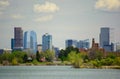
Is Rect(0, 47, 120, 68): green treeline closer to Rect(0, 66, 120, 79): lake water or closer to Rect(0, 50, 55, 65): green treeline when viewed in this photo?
Rect(0, 50, 55, 65): green treeline

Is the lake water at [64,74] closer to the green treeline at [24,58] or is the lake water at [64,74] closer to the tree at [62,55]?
the green treeline at [24,58]

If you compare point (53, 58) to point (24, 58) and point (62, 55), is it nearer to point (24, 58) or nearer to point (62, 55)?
point (62, 55)

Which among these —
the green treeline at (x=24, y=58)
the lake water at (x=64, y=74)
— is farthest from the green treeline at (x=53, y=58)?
the lake water at (x=64, y=74)

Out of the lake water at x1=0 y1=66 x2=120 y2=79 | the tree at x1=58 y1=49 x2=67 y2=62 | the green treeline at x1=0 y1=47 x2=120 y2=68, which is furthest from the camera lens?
the tree at x1=58 y1=49 x2=67 y2=62

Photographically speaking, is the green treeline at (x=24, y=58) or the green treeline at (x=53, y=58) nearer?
the green treeline at (x=53, y=58)

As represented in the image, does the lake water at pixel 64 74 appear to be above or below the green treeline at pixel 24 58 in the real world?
below

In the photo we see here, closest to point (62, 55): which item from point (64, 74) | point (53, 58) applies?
point (53, 58)

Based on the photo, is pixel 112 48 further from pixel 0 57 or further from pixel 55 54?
pixel 0 57

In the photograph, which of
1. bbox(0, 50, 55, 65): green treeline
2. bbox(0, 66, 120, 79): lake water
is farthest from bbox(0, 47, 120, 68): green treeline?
bbox(0, 66, 120, 79): lake water

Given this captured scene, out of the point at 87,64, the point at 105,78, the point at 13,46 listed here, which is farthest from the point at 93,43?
the point at 105,78

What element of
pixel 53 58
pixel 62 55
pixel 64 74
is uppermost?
pixel 62 55

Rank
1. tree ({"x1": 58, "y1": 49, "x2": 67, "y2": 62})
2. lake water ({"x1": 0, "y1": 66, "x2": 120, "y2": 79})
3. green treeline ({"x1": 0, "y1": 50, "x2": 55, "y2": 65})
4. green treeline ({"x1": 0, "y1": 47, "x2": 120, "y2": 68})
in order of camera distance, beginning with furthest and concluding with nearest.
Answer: tree ({"x1": 58, "y1": 49, "x2": 67, "y2": 62}) → green treeline ({"x1": 0, "y1": 50, "x2": 55, "y2": 65}) → green treeline ({"x1": 0, "y1": 47, "x2": 120, "y2": 68}) → lake water ({"x1": 0, "y1": 66, "x2": 120, "y2": 79})

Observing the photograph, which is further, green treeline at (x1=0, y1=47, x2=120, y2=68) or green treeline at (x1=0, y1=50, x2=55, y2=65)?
green treeline at (x1=0, y1=50, x2=55, y2=65)

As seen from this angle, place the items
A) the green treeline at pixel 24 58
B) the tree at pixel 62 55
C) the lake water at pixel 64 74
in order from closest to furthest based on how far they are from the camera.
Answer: the lake water at pixel 64 74 → the green treeline at pixel 24 58 → the tree at pixel 62 55
